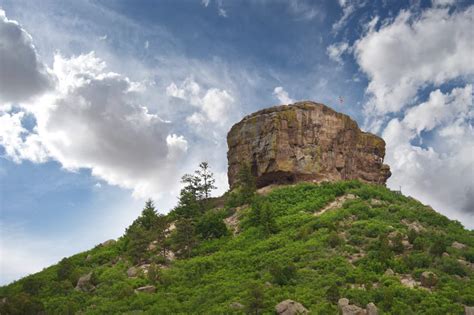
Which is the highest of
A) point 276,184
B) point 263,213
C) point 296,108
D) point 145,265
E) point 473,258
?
point 296,108

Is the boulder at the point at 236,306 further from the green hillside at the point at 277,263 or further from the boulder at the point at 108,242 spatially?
the boulder at the point at 108,242

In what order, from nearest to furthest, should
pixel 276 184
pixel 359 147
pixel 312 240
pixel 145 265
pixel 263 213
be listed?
pixel 312 240
pixel 145 265
pixel 263 213
pixel 276 184
pixel 359 147

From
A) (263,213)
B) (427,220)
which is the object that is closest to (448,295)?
(427,220)

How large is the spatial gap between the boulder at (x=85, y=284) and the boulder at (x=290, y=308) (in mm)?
19037

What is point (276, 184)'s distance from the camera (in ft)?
219

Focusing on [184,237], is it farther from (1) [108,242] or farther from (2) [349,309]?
(2) [349,309]

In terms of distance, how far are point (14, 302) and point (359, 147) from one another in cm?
5496

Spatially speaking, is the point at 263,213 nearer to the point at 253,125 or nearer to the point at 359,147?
the point at 253,125

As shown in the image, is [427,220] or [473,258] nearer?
[473,258]

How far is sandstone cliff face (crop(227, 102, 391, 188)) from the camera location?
65312 millimetres

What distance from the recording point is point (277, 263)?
1458 inches

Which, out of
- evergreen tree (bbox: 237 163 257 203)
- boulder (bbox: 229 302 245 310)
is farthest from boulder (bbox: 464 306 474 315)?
evergreen tree (bbox: 237 163 257 203)

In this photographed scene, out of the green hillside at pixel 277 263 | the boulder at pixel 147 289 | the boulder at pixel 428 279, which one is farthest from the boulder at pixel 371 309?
the boulder at pixel 147 289

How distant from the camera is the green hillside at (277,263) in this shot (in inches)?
1179
